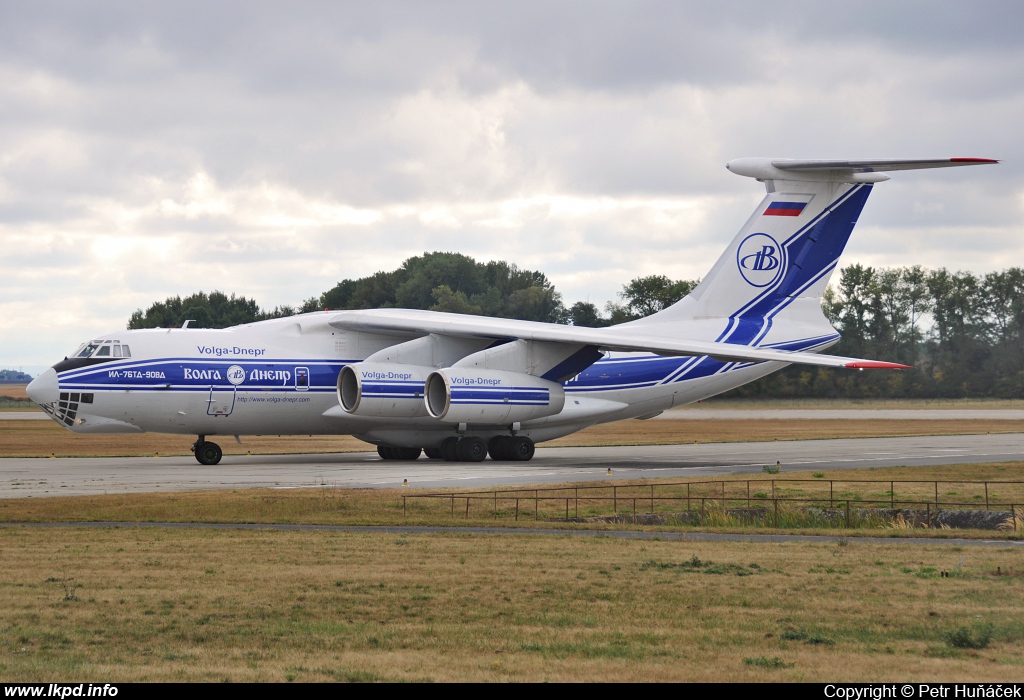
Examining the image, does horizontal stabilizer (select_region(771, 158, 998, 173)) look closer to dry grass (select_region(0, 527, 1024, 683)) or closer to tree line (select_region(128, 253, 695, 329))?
dry grass (select_region(0, 527, 1024, 683))

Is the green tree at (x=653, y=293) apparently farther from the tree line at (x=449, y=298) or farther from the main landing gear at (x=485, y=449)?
the main landing gear at (x=485, y=449)

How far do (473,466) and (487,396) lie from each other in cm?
169

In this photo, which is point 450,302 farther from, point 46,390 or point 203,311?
point 46,390

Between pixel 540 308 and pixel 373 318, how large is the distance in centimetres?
3588

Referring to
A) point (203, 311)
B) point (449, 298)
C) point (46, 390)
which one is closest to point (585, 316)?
point (449, 298)

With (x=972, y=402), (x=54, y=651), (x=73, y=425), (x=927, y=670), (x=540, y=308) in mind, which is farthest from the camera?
(x=972, y=402)

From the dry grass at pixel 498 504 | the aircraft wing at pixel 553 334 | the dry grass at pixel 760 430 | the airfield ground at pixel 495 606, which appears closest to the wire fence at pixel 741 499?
the dry grass at pixel 498 504

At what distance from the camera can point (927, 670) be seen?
7625mm

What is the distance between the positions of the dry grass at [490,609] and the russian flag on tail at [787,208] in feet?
56.6

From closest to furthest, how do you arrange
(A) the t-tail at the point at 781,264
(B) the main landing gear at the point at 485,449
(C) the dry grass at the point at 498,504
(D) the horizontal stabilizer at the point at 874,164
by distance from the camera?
(C) the dry grass at the point at 498,504, (D) the horizontal stabilizer at the point at 874,164, (B) the main landing gear at the point at 485,449, (A) the t-tail at the point at 781,264

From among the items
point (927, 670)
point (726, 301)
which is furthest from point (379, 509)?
point (726, 301)

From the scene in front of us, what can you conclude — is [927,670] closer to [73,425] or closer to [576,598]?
[576,598]

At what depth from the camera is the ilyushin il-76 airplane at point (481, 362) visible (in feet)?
84.9

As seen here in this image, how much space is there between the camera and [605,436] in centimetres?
4300
